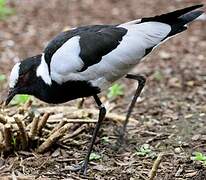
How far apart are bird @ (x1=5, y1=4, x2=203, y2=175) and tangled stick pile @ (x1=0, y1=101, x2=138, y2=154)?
0.22 meters

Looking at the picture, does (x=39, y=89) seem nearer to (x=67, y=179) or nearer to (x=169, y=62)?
(x=67, y=179)

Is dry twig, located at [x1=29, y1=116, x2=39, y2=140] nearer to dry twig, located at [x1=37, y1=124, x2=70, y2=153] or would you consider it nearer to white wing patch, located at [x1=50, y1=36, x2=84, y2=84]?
dry twig, located at [x1=37, y1=124, x2=70, y2=153]

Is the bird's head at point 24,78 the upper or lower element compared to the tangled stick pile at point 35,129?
upper

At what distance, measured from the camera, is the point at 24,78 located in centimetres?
418

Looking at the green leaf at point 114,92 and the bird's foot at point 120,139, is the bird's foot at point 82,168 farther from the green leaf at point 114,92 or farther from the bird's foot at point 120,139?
the green leaf at point 114,92

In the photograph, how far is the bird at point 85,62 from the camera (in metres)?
3.97

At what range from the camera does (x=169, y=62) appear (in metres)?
6.68

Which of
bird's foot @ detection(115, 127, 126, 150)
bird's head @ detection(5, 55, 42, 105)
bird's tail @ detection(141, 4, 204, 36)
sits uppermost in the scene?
bird's tail @ detection(141, 4, 204, 36)

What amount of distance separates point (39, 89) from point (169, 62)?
2835 mm

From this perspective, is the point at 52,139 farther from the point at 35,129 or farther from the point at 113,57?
the point at 113,57

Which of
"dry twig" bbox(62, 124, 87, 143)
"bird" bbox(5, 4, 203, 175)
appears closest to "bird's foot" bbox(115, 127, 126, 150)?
"dry twig" bbox(62, 124, 87, 143)

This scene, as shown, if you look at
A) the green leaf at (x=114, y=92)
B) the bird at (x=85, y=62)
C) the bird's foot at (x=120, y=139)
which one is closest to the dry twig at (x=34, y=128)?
the bird at (x=85, y=62)

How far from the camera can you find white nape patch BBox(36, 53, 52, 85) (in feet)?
13.3

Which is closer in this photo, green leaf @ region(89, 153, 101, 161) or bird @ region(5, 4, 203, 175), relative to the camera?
bird @ region(5, 4, 203, 175)
